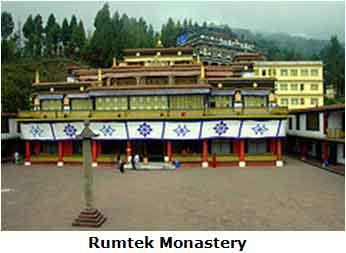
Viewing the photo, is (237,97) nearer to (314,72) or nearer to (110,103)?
(110,103)

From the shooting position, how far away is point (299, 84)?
188ft

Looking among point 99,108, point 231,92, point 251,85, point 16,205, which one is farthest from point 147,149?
point 16,205

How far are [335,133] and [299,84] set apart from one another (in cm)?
3517

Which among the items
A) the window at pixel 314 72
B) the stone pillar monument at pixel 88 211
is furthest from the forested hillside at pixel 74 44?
the stone pillar monument at pixel 88 211

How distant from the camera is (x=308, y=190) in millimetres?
16984

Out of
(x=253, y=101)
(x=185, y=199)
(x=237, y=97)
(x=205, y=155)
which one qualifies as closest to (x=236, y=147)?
(x=205, y=155)

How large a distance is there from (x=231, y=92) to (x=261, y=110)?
3.88m

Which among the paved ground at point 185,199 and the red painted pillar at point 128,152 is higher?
A: the red painted pillar at point 128,152

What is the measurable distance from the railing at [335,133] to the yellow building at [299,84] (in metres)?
32.1

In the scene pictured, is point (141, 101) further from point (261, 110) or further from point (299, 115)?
point (299, 115)

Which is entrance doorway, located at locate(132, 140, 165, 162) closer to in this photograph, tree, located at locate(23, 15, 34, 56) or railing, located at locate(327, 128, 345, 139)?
railing, located at locate(327, 128, 345, 139)

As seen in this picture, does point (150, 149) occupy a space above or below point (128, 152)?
below

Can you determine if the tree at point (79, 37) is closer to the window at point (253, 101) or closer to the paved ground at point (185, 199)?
the window at point (253, 101)

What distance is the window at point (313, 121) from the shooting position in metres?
27.9
